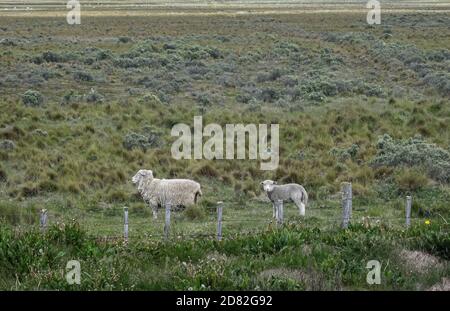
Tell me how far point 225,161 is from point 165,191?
4.21 meters

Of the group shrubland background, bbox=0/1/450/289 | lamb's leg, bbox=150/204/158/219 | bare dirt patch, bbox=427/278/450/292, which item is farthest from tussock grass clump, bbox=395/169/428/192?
bare dirt patch, bbox=427/278/450/292

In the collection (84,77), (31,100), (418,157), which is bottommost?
(418,157)

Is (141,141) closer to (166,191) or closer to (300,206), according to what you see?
(166,191)

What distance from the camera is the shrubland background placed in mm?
8656

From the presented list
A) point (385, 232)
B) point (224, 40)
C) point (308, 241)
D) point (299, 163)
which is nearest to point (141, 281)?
point (308, 241)

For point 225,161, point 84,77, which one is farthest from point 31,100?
point 225,161

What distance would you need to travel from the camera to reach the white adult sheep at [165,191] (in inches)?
583

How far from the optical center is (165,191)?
48.8 feet
